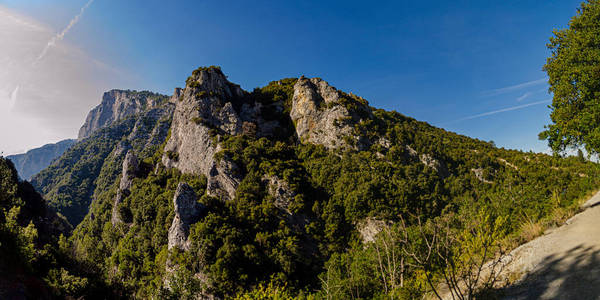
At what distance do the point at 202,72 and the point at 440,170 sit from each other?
242ft

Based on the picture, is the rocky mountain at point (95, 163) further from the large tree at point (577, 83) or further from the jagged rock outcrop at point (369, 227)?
the large tree at point (577, 83)

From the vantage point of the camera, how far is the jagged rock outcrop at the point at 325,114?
61.3 meters

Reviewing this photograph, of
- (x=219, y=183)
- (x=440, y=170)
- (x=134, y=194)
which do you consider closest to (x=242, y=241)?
(x=219, y=183)

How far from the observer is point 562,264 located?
24.9ft

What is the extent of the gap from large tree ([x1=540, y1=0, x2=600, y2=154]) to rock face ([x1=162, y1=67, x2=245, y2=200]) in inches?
1925

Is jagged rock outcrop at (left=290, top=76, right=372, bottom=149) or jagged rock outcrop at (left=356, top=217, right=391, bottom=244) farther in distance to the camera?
jagged rock outcrop at (left=290, top=76, right=372, bottom=149)

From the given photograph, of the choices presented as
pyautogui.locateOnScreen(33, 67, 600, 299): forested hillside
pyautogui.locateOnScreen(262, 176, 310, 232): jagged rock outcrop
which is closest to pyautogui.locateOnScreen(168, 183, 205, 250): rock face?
pyautogui.locateOnScreen(33, 67, 600, 299): forested hillside

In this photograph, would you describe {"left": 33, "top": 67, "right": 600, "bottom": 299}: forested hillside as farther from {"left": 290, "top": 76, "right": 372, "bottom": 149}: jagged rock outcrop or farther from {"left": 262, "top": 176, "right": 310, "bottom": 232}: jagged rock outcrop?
{"left": 290, "top": 76, "right": 372, "bottom": 149}: jagged rock outcrop

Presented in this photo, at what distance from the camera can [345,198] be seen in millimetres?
48688

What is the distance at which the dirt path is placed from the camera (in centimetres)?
653

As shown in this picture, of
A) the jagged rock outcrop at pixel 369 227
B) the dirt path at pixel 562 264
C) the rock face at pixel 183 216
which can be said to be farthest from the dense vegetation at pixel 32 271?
→ the jagged rock outcrop at pixel 369 227

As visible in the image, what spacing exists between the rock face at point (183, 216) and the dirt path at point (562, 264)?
41.5 metres

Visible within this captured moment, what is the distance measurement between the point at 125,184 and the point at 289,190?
49.8 m

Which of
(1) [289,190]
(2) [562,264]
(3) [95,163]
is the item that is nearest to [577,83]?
(2) [562,264]
